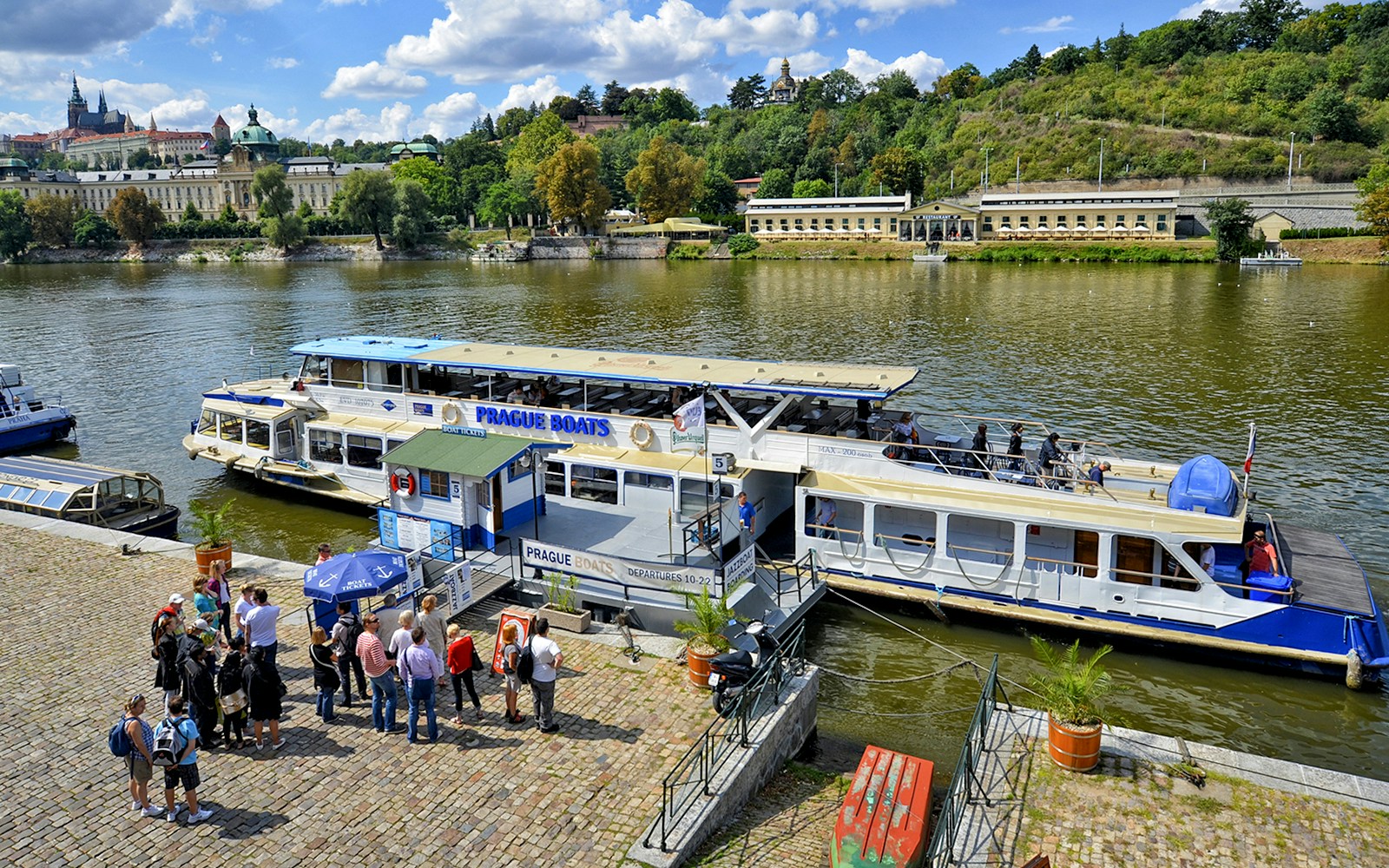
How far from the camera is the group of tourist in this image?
12.9 metres

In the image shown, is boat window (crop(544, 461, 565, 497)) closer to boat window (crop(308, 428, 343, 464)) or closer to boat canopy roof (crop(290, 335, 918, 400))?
boat canopy roof (crop(290, 335, 918, 400))

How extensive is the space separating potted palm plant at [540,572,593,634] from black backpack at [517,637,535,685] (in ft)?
12.1

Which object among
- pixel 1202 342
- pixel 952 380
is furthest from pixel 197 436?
pixel 1202 342

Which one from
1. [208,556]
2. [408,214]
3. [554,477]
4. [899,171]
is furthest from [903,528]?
[408,214]

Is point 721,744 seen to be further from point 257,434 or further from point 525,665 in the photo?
point 257,434

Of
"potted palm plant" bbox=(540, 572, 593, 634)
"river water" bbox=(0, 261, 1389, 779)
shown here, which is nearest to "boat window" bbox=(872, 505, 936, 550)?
"river water" bbox=(0, 261, 1389, 779)

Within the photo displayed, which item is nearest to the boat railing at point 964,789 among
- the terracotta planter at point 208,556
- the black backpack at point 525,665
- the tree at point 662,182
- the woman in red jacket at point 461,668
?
the black backpack at point 525,665

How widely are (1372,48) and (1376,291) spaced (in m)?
113

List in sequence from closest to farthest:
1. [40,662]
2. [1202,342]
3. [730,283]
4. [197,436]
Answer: [40,662]
[197,436]
[1202,342]
[730,283]

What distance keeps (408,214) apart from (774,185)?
2718 inches

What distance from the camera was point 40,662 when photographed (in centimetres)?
1619

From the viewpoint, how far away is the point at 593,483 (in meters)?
24.3

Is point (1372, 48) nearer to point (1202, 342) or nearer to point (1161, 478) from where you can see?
point (1202, 342)

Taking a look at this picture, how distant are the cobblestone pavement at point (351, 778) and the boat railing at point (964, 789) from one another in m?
3.58
